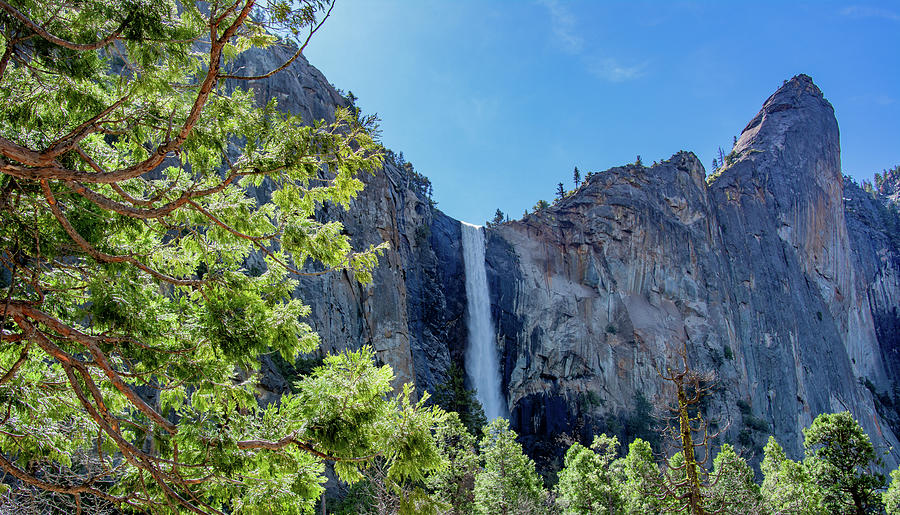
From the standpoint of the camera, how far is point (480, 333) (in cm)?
4116

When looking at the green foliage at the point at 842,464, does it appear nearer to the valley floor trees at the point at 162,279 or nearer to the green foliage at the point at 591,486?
the green foliage at the point at 591,486

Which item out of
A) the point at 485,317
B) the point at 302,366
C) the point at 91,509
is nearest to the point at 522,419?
the point at 485,317

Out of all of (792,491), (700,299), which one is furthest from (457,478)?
(700,299)

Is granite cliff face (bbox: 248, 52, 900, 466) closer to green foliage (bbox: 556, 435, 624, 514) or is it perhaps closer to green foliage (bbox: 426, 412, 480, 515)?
green foliage (bbox: 426, 412, 480, 515)

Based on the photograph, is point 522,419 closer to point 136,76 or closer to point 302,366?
point 302,366

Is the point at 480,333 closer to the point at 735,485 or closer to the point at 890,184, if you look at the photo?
the point at 735,485

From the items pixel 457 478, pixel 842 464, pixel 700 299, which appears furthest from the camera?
pixel 700 299

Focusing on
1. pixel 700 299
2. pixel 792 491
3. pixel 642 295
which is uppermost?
pixel 642 295

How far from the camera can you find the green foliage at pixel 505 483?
18672 millimetres

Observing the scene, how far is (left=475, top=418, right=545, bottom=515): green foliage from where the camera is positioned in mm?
18672

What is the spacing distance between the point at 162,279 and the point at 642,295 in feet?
147

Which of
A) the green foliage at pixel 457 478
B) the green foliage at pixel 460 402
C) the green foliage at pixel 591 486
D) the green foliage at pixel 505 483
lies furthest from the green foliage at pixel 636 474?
the green foliage at pixel 460 402

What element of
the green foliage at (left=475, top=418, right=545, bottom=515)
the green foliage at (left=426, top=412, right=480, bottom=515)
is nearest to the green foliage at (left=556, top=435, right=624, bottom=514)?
the green foliage at (left=475, top=418, right=545, bottom=515)

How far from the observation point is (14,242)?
4848mm
